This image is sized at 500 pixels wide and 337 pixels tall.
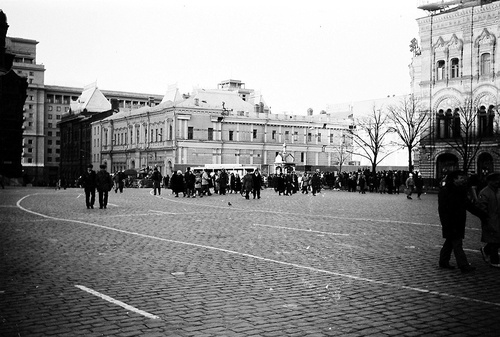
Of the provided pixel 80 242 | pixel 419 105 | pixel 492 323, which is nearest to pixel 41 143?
pixel 419 105

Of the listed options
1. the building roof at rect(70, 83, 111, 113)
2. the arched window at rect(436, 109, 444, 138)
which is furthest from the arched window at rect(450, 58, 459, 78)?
the building roof at rect(70, 83, 111, 113)

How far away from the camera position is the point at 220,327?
711 cm

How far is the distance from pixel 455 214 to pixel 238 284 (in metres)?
4.21

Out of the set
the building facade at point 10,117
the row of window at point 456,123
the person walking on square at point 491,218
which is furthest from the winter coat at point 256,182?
the building facade at point 10,117

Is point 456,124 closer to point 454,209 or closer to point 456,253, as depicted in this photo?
point 454,209

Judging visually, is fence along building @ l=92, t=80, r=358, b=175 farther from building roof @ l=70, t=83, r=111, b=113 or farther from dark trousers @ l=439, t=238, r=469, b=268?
dark trousers @ l=439, t=238, r=469, b=268

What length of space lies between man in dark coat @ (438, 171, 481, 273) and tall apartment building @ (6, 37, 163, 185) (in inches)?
3948

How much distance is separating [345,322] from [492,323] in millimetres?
1709

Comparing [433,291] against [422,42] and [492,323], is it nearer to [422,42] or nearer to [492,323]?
[492,323]

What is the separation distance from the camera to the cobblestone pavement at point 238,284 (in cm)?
722

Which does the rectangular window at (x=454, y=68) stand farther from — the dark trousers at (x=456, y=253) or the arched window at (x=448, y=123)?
the dark trousers at (x=456, y=253)

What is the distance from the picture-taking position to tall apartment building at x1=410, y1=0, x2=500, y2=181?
59.1m

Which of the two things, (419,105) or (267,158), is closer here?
(419,105)

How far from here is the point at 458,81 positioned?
6212 centimetres
